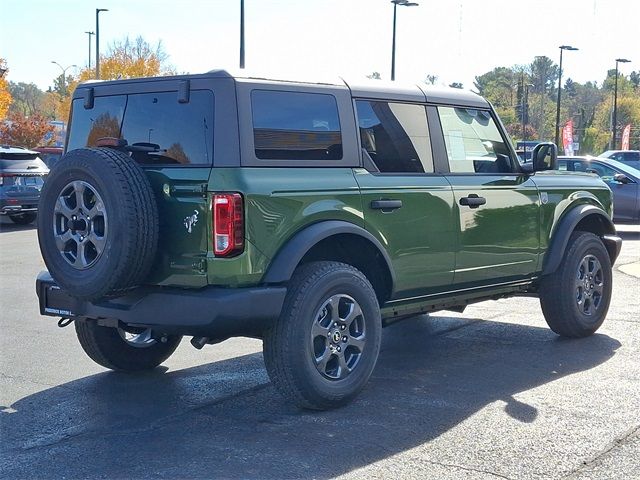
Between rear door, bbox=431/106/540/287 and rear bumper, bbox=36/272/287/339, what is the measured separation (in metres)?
1.82

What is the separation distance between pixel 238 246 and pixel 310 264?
1.96 ft

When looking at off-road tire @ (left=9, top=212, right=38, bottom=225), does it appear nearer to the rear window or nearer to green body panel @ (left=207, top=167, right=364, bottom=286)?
the rear window

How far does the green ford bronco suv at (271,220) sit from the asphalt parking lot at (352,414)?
335mm

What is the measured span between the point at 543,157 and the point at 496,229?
2.57 feet

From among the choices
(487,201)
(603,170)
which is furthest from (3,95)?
(487,201)

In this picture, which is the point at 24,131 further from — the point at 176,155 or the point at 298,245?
the point at 298,245

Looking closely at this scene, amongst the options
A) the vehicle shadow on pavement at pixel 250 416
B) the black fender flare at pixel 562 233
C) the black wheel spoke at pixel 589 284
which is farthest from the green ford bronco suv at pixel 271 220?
the black wheel spoke at pixel 589 284

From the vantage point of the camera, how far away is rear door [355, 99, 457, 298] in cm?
554

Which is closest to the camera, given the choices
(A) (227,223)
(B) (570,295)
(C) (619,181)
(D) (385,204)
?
(A) (227,223)

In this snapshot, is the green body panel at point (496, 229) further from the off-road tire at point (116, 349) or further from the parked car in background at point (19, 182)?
the parked car in background at point (19, 182)

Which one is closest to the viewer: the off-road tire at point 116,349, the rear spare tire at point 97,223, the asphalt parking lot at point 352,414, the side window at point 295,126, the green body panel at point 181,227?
the asphalt parking lot at point 352,414

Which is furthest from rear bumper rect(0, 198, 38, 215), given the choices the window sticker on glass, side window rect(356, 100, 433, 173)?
side window rect(356, 100, 433, 173)

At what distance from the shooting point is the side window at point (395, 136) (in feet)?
18.6

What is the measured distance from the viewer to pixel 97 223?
485 cm
